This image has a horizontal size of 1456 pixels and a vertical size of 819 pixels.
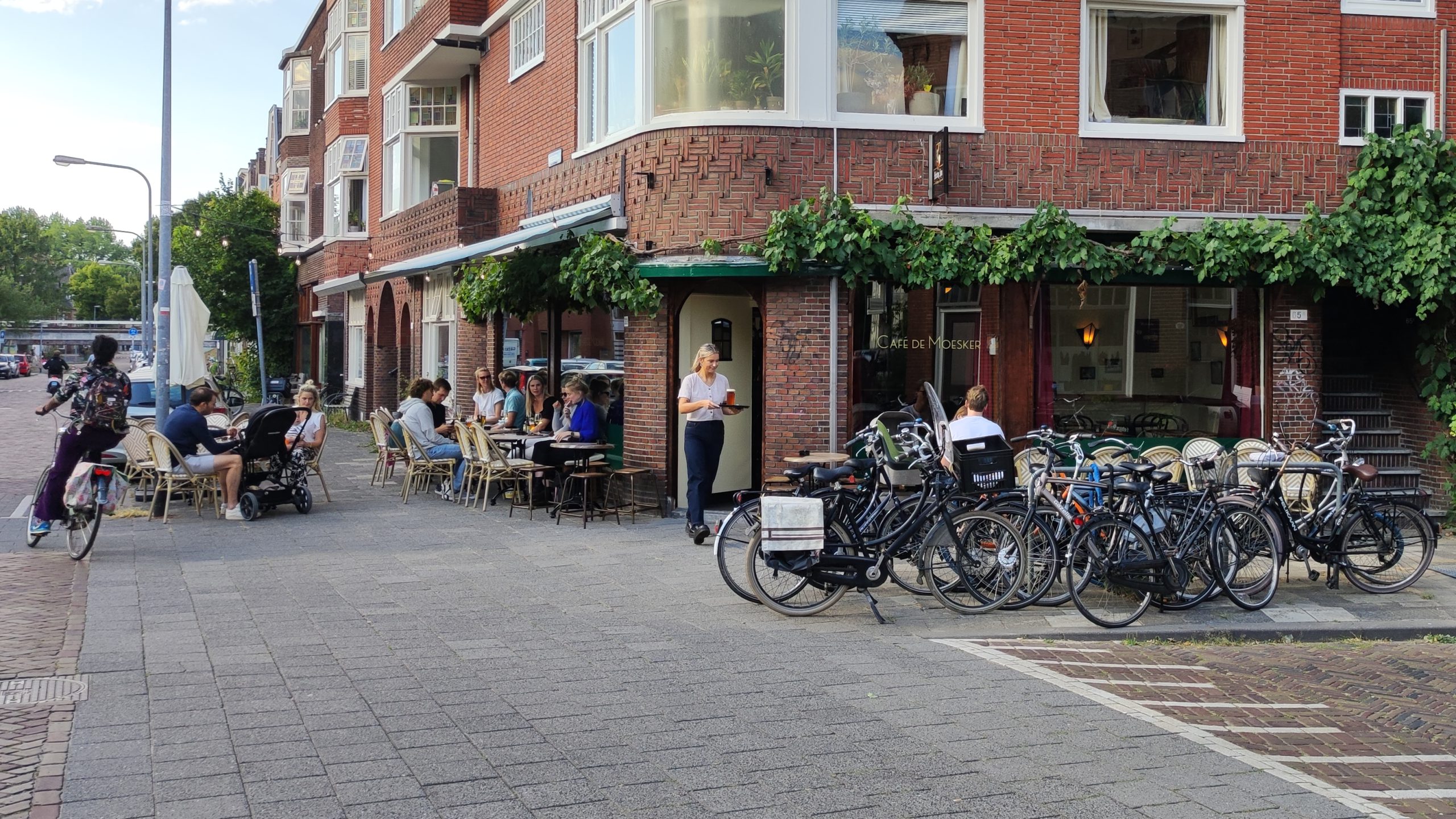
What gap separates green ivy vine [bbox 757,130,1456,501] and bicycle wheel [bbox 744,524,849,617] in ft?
15.9

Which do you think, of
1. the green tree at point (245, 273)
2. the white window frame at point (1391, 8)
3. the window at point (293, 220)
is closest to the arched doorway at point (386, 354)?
the window at point (293, 220)

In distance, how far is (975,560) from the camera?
359 inches

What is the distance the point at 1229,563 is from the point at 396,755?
634cm

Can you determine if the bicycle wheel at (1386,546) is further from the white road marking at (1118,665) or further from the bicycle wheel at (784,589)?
the bicycle wheel at (784,589)

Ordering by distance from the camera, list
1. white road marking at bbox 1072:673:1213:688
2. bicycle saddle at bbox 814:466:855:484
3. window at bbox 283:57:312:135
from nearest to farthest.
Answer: white road marking at bbox 1072:673:1213:688
bicycle saddle at bbox 814:466:855:484
window at bbox 283:57:312:135

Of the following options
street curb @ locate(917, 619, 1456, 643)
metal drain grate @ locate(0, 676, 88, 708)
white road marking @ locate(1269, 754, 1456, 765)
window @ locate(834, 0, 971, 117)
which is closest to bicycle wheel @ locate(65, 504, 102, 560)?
metal drain grate @ locate(0, 676, 88, 708)

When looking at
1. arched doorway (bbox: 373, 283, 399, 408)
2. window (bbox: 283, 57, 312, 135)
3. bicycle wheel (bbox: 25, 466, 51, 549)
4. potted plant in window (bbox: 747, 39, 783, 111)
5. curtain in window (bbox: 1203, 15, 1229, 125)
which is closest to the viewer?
bicycle wheel (bbox: 25, 466, 51, 549)

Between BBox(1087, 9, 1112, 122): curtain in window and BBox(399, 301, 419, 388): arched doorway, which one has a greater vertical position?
BBox(1087, 9, 1112, 122): curtain in window

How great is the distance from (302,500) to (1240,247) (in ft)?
33.4

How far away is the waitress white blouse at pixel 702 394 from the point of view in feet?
40.2

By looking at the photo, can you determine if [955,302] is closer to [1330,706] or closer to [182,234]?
[1330,706]

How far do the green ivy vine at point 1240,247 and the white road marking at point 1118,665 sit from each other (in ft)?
20.4

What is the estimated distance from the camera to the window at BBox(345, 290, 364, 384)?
3241cm

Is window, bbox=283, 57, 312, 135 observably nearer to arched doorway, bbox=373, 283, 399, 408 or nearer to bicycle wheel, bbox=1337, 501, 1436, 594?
arched doorway, bbox=373, 283, 399, 408
